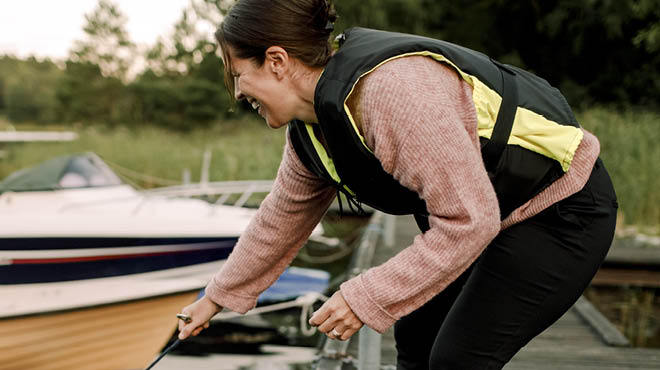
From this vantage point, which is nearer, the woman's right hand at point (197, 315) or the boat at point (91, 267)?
the woman's right hand at point (197, 315)

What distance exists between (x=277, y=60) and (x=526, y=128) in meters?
0.50

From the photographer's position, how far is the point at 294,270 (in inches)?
236

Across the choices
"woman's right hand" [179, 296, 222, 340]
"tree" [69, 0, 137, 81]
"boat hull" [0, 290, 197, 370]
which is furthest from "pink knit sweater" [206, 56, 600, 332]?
"tree" [69, 0, 137, 81]

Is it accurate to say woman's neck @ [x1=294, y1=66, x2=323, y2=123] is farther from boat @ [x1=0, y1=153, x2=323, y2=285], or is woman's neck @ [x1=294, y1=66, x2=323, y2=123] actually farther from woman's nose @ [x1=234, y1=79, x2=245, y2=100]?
boat @ [x1=0, y1=153, x2=323, y2=285]

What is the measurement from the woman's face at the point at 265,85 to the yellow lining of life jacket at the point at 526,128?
175 mm

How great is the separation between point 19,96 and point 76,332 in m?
60.4

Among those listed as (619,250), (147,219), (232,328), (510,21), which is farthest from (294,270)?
(510,21)

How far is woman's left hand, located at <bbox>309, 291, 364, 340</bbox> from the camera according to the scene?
1.10m

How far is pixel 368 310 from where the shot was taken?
108 cm

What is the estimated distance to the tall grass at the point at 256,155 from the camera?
7.47m

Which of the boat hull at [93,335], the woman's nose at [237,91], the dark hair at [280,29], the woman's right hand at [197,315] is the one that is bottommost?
the boat hull at [93,335]

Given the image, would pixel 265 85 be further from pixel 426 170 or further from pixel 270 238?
pixel 270 238

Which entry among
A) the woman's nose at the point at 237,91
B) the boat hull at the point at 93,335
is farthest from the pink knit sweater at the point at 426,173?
the boat hull at the point at 93,335

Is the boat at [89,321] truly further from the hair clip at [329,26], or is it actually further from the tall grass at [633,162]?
the tall grass at [633,162]
